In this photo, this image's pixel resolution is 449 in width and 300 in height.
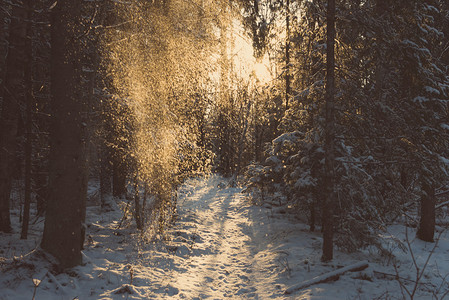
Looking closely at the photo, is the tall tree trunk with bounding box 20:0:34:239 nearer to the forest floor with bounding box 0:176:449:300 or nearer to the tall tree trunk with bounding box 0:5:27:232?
the tall tree trunk with bounding box 0:5:27:232

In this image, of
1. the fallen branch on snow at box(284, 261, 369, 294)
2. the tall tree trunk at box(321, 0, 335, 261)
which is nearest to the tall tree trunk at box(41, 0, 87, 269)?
the fallen branch on snow at box(284, 261, 369, 294)

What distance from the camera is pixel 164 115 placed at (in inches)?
290

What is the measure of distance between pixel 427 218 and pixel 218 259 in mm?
7619

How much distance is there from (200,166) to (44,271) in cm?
466

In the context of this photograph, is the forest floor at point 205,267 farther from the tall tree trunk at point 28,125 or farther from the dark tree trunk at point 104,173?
the dark tree trunk at point 104,173

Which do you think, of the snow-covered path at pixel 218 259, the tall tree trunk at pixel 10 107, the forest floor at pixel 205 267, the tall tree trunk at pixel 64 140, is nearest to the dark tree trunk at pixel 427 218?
the forest floor at pixel 205 267

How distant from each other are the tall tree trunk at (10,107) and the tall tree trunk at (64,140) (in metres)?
2.00

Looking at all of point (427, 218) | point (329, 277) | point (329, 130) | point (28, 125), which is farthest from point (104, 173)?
point (427, 218)

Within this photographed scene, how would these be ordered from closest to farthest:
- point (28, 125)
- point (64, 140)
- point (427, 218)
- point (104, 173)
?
1. point (64, 140)
2. point (28, 125)
3. point (427, 218)
4. point (104, 173)

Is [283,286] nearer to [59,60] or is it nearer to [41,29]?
[59,60]

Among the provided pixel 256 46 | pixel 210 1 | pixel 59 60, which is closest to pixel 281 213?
pixel 256 46

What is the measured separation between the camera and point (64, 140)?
533cm

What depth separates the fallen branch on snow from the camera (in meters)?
5.96

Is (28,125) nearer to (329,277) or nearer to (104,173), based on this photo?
(104,173)
